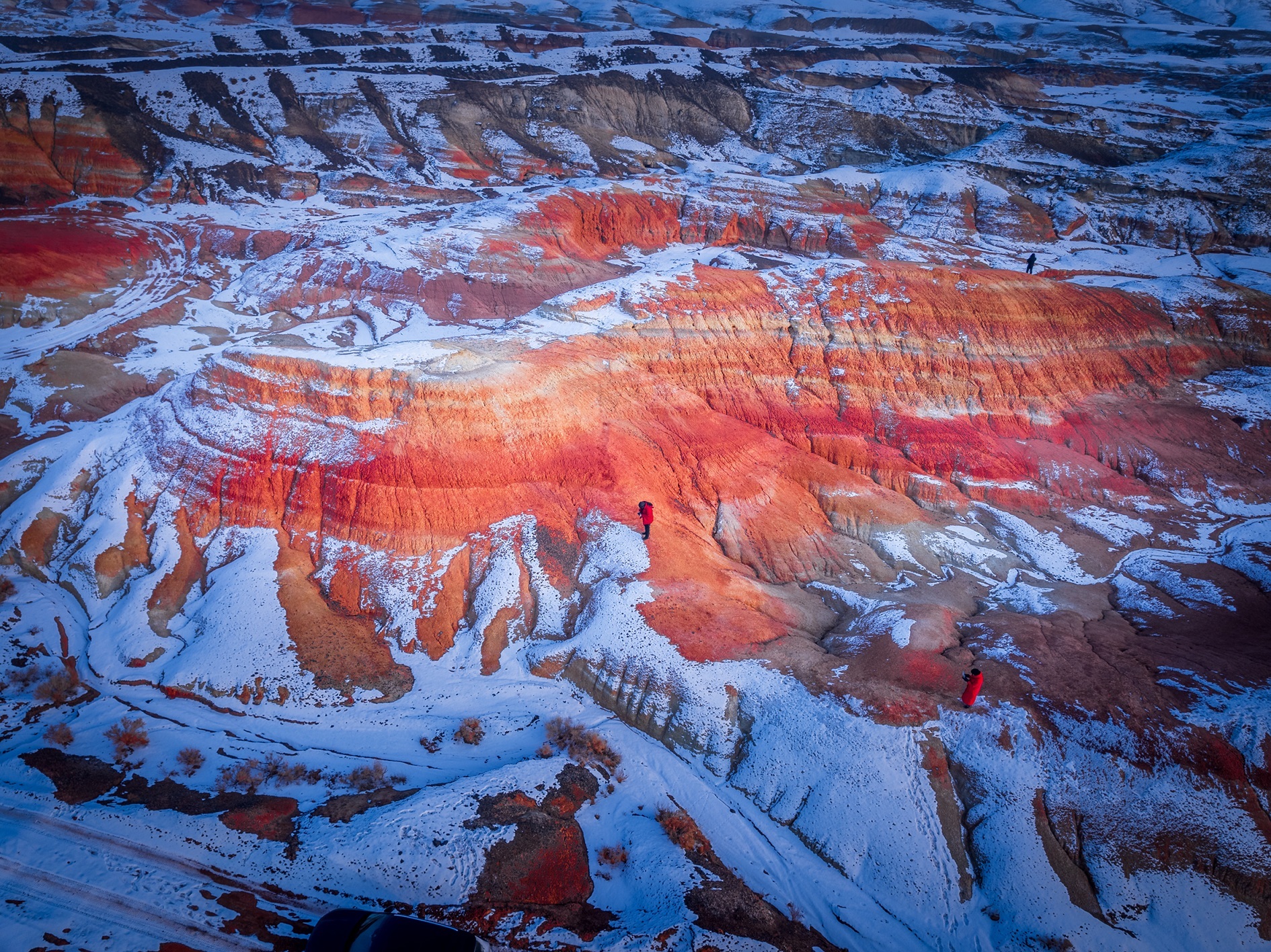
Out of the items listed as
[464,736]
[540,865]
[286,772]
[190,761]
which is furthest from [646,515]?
[190,761]

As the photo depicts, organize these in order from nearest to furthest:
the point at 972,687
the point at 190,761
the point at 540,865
A: the point at 540,865, the point at 190,761, the point at 972,687

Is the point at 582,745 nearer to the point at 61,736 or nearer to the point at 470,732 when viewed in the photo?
the point at 470,732

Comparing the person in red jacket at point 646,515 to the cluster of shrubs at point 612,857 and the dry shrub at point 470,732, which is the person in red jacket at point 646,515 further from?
the cluster of shrubs at point 612,857

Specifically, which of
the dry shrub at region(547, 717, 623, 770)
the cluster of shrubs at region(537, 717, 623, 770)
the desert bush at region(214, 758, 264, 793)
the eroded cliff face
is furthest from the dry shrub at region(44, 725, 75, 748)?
the dry shrub at region(547, 717, 623, 770)

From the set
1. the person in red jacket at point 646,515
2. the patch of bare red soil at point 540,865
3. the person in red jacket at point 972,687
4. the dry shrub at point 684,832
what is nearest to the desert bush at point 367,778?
the patch of bare red soil at point 540,865

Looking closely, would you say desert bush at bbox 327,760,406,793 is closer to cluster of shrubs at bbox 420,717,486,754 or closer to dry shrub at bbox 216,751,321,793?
dry shrub at bbox 216,751,321,793

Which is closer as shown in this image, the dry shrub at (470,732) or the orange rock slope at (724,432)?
the dry shrub at (470,732)
